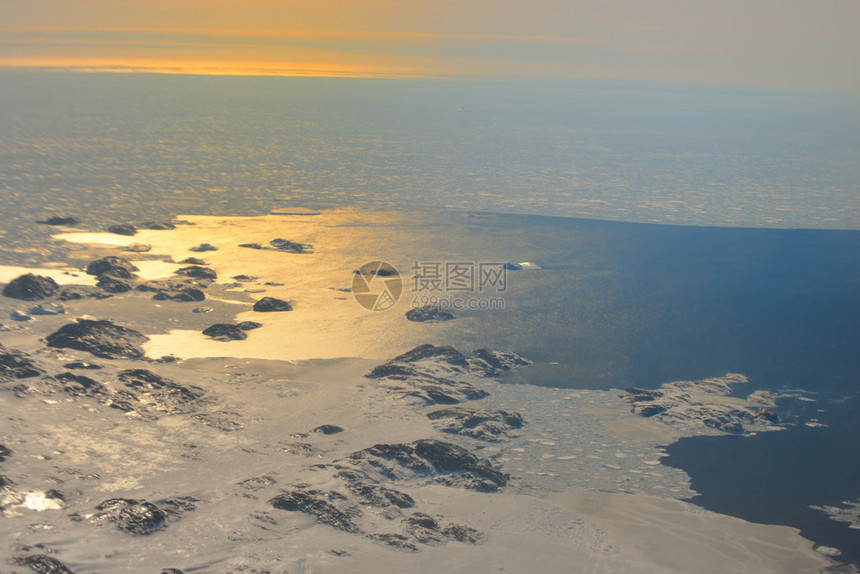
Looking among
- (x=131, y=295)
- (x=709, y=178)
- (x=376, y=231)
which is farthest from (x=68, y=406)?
(x=709, y=178)

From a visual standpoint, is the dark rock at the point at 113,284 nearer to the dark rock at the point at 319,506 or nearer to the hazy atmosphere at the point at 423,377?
the hazy atmosphere at the point at 423,377

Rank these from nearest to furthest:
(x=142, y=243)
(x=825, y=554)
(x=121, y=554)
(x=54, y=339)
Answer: (x=121, y=554), (x=825, y=554), (x=54, y=339), (x=142, y=243)

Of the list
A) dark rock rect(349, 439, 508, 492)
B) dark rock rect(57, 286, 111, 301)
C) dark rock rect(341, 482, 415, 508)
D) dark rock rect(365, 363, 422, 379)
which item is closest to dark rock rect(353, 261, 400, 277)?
A: dark rock rect(57, 286, 111, 301)

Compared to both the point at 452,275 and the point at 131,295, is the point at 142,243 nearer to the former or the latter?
the point at 131,295

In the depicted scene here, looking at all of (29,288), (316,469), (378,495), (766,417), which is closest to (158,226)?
(29,288)

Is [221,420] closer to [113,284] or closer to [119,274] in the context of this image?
[113,284]

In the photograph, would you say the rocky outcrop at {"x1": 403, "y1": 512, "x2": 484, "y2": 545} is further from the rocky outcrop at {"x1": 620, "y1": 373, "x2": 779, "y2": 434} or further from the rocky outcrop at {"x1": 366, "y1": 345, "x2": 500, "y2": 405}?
the rocky outcrop at {"x1": 620, "y1": 373, "x2": 779, "y2": 434}
